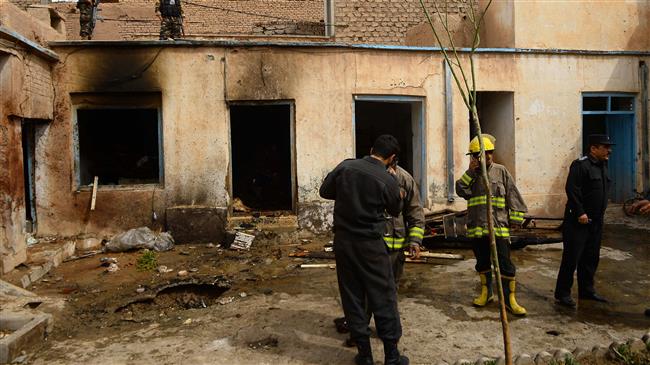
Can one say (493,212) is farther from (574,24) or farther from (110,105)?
(574,24)

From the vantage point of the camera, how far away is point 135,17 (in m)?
17.2

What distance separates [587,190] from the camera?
5.33 meters

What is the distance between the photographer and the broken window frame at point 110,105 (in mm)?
8992

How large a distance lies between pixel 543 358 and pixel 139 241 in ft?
22.0

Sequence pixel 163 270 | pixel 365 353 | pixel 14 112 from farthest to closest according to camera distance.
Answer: pixel 163 270, pixel 14 112, pixel 365 353

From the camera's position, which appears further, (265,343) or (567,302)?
(567,302)

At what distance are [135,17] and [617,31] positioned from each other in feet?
48.0

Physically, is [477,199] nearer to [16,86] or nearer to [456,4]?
[16,86]

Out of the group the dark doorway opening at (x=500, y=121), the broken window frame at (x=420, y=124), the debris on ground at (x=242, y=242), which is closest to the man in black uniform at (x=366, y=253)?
the debris on ground at (x=242, y=242)

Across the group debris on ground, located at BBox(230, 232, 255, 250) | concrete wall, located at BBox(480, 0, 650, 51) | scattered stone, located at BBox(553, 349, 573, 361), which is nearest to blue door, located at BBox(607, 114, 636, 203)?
concrete wall, located at BBox(480, 0, 650, 51)

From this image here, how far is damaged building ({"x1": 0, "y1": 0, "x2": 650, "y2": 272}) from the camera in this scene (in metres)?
8.74

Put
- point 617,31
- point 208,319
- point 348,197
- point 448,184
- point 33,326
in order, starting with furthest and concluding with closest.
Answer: point 617,31 < point 448,184 < point 208,319 < point 33,326 < point 348,197

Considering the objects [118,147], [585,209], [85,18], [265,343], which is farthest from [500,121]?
[85,18]

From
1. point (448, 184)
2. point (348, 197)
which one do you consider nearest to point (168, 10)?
point (448, 184)
